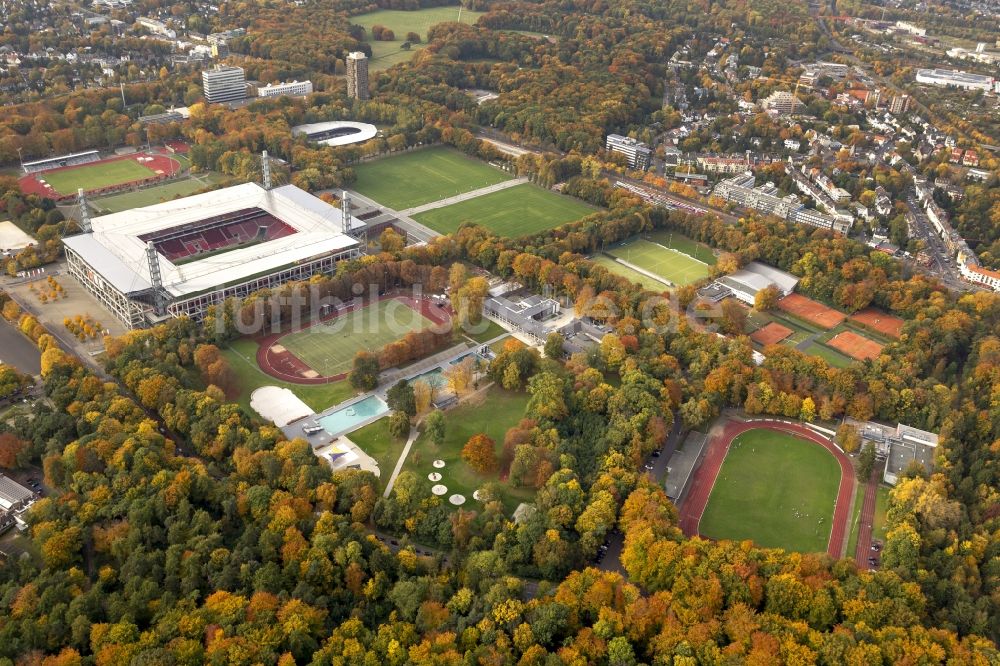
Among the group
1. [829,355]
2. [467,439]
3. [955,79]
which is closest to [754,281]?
[829,355]

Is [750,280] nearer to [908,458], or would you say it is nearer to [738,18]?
[908,458]

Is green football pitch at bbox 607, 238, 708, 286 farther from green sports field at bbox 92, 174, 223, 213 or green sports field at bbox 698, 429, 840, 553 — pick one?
green sports field at bbox 92, 174, 223, 213

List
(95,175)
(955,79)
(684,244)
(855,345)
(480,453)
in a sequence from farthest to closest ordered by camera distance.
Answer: (955,79) < (95,175) < (684,244) < (855,345) < (480,453)

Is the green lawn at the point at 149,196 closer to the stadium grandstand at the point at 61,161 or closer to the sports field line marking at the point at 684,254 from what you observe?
the stadium grandstand at the point at 61,161

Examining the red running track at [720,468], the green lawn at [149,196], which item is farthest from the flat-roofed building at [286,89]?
the red running track at [720,468]

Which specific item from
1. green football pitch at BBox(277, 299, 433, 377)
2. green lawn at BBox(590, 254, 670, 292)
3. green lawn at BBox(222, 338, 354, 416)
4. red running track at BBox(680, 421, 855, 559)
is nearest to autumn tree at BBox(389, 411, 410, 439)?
green lawn at BBox(222, 338, 354, 416)

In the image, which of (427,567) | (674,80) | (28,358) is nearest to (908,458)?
(427,567)

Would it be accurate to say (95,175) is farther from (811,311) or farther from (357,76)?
(811,311)
